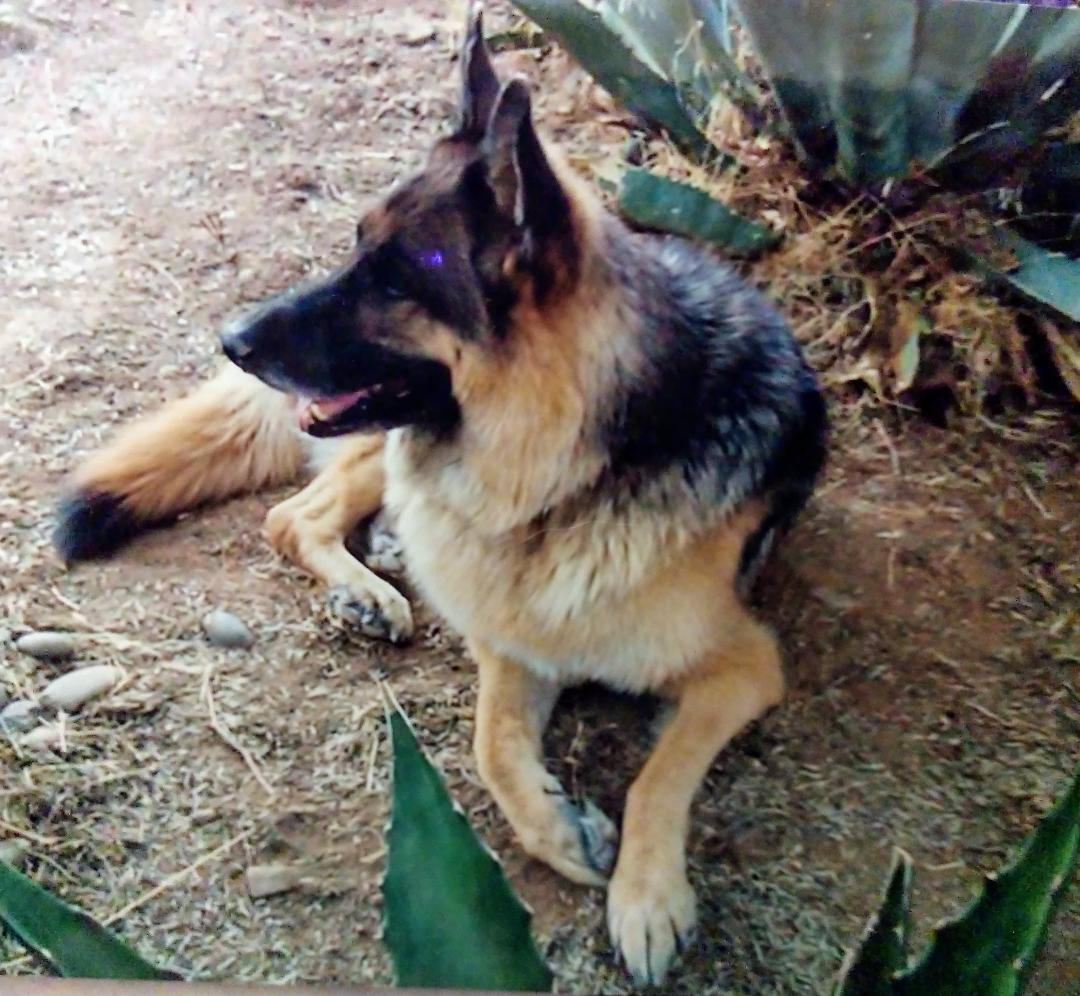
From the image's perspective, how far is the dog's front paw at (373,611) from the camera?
1.94 m

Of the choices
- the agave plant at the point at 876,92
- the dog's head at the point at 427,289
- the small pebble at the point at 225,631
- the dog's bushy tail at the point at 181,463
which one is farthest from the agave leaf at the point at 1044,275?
the small pebble at the point at 225,631

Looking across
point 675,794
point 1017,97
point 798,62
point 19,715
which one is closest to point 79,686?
point 19,715

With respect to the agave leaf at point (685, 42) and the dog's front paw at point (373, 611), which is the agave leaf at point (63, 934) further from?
the agave leaf at point (685, 42)

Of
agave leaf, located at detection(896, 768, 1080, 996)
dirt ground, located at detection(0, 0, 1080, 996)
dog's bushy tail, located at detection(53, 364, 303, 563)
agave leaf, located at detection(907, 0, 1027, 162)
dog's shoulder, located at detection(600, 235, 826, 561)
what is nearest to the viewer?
agave leaf, located at detection(896, 768, 1080, 996)

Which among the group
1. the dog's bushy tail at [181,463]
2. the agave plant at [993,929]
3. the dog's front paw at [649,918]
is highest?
the agave plant at [993,929]

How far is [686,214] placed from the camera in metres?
2.15

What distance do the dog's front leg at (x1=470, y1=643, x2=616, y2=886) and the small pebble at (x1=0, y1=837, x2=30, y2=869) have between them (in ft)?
2.07

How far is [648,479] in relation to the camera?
173 centimetres

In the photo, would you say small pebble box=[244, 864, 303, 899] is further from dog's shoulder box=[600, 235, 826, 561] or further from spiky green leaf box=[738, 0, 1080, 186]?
spiky green leaf box=[738, 0, 1080, 186]

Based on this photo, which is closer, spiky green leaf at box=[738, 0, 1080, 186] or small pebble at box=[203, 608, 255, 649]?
spiky green leaf at box=[738, 0, 1080, 186]

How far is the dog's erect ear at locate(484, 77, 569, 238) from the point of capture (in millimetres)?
1248

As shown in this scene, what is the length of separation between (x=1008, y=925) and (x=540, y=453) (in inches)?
32.7

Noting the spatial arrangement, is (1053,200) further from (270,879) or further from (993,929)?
(270,879)

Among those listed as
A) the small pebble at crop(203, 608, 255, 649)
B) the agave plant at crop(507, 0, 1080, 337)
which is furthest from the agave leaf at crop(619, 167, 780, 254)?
the small pebble at crop(203, 608, 255, 649)
